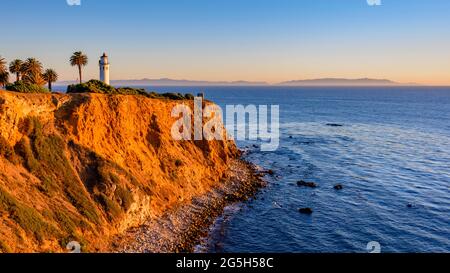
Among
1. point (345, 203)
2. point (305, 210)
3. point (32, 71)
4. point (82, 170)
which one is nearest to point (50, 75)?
point (32, 71)

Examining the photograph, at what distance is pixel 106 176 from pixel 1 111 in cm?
1140

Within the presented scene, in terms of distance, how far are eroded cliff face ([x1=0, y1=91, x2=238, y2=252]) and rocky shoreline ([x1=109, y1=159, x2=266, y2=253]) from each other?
1391 mm

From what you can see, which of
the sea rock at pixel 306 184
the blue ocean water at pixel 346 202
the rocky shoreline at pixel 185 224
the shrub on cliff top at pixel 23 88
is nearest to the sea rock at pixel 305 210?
the blue ocean water at pixel 346 202

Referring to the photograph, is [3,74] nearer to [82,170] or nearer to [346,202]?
[82,170]

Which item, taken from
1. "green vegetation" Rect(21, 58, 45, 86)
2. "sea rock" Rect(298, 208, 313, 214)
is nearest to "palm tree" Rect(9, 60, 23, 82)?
"green vegetation" Rect(21, 58, 45, 86)

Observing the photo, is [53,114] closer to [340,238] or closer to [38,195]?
[38,195]

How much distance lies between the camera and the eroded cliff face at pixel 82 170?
28469 millimetres

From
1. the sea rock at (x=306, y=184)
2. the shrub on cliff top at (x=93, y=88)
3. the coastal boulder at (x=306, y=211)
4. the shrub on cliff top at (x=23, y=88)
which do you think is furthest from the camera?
the sea rock at (x=306, y=184)

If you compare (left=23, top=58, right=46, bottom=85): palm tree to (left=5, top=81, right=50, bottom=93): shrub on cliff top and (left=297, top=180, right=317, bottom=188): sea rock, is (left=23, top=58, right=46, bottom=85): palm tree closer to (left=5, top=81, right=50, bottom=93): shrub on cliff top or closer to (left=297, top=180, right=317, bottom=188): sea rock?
(left=5, top=81, right=50, bottom=93): shrub on cliff top

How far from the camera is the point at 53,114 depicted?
120 ft

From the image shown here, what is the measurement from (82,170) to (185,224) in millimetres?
12588

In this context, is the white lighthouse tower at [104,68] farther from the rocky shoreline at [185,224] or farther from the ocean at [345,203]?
the ocean at [345,203]

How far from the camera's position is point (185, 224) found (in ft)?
128

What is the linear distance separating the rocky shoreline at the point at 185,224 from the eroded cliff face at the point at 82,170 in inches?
54.8
